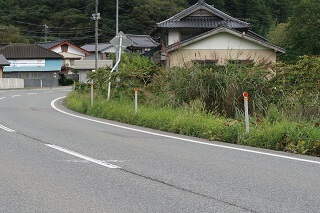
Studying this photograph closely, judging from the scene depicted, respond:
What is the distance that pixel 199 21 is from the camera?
110ft

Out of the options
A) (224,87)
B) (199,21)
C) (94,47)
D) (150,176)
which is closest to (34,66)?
(94,47)

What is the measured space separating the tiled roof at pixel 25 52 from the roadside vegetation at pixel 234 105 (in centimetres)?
5110

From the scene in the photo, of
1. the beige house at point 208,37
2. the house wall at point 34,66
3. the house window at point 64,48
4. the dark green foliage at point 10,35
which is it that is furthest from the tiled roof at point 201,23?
the dark green foliage at point 10,35

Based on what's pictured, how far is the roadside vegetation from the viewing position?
9.45 m

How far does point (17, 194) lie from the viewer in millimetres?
5609

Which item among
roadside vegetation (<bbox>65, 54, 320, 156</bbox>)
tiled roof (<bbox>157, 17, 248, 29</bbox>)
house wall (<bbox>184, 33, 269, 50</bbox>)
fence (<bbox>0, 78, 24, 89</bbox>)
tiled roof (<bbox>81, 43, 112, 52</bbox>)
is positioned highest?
tiled roof (<bbox>81, 43, 112, 52</bbox>)

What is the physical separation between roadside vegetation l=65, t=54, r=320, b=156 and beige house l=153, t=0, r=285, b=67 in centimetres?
832

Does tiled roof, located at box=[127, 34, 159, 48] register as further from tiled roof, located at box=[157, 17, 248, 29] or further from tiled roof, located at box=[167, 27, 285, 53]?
tiled roof, located at box=[167, 27, 285, 53]

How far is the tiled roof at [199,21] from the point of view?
32.3m

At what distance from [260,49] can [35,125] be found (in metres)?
18.4

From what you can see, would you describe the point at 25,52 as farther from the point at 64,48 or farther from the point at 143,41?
the point at 143,41

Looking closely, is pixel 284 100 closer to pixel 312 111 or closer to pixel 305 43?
pixel 312 111

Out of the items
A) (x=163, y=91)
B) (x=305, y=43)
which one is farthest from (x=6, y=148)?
(x=305, y=43)

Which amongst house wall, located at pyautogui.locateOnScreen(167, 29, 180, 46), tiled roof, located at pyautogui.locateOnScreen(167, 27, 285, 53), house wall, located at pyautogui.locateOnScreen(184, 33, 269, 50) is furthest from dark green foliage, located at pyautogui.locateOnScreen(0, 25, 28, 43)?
tiled roof, located at pyautogui.locateOnScreen(167, 27, 285, 53)
